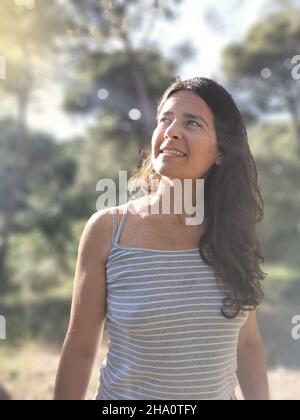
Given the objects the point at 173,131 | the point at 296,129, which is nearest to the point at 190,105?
the point at 173,131

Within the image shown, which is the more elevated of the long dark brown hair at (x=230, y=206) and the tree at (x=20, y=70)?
the tree at (x=20, y=70)

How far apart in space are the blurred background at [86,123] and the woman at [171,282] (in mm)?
1842

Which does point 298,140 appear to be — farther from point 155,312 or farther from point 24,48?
point 155,312

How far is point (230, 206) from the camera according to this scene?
24.4 inches

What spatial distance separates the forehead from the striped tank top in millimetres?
155

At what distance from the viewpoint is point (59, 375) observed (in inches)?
21.3

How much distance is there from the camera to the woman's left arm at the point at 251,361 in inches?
24.4

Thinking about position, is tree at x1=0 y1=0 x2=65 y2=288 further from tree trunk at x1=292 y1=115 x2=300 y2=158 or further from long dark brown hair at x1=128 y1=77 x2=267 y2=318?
long dark brown hair at x1=128 y1=77 x2=267 y2=318

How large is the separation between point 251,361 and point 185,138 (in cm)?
32

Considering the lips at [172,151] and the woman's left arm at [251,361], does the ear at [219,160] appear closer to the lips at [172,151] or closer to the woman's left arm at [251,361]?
A: the lips at [172,151]

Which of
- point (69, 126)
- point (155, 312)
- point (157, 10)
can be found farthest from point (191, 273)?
point (69, 126)

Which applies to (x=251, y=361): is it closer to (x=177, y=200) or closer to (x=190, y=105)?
(x=177, y=200)

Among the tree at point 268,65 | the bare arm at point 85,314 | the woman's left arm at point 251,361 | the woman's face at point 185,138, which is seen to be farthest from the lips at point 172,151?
the tree at point 268,65
